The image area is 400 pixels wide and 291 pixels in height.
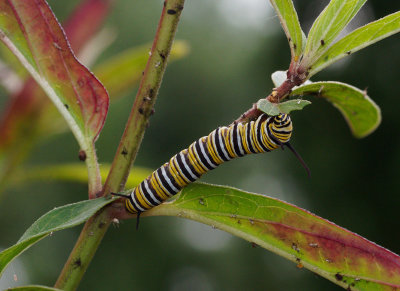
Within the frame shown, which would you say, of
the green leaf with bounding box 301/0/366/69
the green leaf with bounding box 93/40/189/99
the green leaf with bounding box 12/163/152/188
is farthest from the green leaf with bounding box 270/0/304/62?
the green leaf with bounding box 12/163/152/188

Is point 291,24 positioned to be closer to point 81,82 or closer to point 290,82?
point 290,82

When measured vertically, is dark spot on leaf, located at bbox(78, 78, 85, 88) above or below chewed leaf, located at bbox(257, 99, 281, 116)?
above

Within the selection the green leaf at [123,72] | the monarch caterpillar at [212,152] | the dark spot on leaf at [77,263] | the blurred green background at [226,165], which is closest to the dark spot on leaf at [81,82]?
the monarch caterpillar at [212,152]

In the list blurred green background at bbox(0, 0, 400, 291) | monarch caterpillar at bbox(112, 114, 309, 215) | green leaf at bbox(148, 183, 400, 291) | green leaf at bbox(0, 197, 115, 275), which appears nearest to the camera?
green leaf at bbox(0, 197, 115, 275)

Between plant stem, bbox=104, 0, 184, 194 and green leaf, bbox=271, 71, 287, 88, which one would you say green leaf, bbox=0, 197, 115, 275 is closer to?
plant stem, bbox=104, 0, 184, 194

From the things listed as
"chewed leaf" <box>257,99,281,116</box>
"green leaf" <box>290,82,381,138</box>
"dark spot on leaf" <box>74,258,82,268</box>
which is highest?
"green leaf" <box>290,82,381,138</box>

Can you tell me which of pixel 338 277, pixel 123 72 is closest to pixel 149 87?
pixel 338 277

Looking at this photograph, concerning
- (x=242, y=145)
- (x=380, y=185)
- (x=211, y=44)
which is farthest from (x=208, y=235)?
(x=242, y=145)
